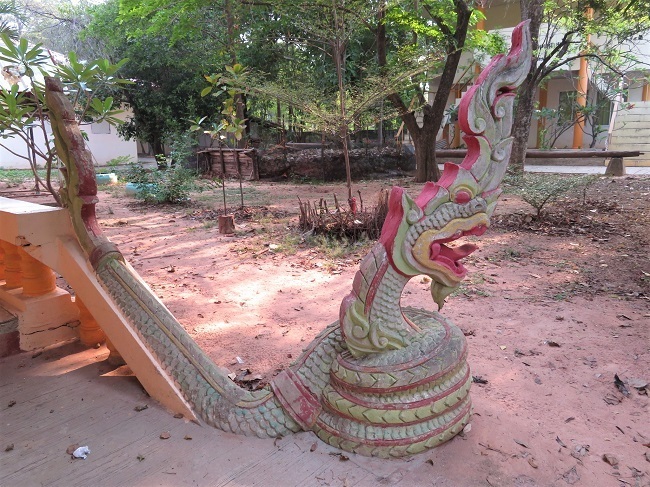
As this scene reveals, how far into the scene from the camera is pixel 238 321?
369 cm

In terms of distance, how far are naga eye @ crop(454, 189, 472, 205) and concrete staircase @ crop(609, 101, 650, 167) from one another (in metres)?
16.1

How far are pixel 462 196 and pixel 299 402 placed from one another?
3.45 feet

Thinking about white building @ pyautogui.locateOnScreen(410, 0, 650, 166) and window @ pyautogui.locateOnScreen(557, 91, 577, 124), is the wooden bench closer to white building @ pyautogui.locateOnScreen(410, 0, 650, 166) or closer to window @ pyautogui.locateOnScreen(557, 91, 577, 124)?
white building @ pyautogui.locateOnScreen(410, 0, 650, 166)

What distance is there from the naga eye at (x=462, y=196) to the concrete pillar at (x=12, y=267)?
2.53 meters

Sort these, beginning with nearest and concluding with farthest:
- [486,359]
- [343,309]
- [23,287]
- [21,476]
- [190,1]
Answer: [21,476], [343,309], [23,287], [486,359], [190,1]

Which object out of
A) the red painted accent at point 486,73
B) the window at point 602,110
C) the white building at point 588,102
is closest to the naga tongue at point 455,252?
the red painted accent at point 486,73

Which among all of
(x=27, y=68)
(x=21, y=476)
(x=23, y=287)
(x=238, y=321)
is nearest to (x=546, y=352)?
(x=238, y=321)

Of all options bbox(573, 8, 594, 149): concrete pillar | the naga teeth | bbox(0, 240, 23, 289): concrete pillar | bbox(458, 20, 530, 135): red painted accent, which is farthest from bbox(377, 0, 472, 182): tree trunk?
bbox(573, 8, 594, 149): concrete pillar

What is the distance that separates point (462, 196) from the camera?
182 centimetres

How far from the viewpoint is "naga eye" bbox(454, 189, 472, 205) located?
1818 mm

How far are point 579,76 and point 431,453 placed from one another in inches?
727

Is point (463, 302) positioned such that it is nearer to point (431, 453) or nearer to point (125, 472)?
point (431, 453)

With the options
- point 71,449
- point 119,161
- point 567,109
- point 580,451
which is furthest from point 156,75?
point 580,451

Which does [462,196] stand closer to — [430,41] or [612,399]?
[612,399]
